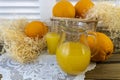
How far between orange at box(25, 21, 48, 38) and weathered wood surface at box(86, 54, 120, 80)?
30 centimetres

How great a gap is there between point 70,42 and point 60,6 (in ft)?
0.85

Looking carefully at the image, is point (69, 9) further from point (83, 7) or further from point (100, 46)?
point (100, 46)

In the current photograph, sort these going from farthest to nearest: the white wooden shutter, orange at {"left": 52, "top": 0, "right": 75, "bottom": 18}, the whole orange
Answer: the white wooden shutter < orange at {"left": 52, "top": 0, "right": 75, "bottom": 18} < the whole orange

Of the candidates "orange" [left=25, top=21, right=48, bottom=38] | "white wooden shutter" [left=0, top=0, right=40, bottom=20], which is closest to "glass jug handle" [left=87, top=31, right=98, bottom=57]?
"orange" [left=25, top=21, right=48, bottom=38]

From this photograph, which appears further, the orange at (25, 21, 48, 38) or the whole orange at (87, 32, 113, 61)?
the orange at (25, 21, 48, 38)

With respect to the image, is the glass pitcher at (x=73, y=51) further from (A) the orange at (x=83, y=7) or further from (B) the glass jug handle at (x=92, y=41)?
(A) the orange at (x=83, y=7)

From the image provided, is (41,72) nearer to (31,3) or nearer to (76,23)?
(76,23)

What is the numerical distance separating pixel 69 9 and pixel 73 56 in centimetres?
29

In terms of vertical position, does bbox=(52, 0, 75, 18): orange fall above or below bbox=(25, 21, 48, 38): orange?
above

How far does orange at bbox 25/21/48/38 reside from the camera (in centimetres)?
115

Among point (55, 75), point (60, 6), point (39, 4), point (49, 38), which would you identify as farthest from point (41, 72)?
point (39, 4)

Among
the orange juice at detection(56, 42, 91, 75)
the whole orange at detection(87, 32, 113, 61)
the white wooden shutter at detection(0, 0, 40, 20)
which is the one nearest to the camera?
the orange juice at detection(56, 42, 91, 75)

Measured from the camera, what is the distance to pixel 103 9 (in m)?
1.13

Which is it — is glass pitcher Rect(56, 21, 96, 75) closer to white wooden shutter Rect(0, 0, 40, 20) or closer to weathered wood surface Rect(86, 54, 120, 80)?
weathered wood surface Rect(86, 54, 120, 80)
